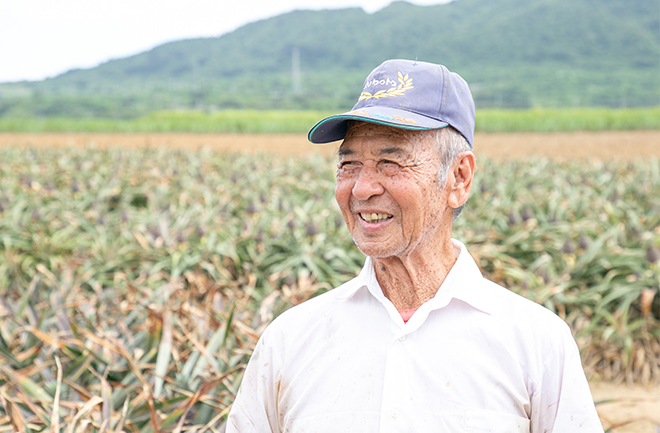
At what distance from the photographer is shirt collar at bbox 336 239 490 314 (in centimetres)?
111

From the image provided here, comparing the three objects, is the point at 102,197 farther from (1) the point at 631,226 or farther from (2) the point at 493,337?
(2) the point at 493,337

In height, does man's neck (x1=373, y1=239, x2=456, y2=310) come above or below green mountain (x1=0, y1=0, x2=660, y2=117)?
below

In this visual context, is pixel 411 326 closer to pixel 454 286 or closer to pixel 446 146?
pixel 454 286

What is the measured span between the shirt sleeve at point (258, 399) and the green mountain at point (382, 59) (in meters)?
60.3

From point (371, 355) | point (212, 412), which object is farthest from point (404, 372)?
point (212, 412)

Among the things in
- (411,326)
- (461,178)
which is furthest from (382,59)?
(411,326)

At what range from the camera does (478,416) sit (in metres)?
1.06

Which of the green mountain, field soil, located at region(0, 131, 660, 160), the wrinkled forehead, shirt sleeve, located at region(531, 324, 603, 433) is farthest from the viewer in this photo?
the green mountain

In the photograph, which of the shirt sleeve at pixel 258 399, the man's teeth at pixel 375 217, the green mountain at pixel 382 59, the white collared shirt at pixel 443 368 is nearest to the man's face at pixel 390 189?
the man's teeth at pixel 375 217

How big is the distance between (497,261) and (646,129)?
105ft

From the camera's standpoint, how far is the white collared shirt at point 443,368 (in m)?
1.05

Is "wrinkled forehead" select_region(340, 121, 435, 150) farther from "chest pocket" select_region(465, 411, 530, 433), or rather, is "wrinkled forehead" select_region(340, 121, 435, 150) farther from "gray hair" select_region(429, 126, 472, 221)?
"chest pocket" select_region(465, 411, 530, 433)

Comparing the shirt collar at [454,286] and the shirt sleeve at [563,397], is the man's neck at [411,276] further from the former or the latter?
the shirt sleeve at [563,397]

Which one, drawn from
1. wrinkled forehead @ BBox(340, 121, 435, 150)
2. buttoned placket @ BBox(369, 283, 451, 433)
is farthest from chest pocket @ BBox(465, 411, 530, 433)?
wrinkled forehead @ BBox(340, 121, 435, 150)
